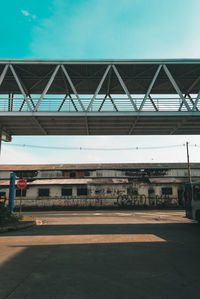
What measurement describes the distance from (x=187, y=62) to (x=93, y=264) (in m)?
11.7

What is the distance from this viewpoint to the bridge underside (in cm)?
1131

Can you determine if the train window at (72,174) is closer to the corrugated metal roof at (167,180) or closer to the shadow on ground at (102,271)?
the corrugated metal roof at (167,180)

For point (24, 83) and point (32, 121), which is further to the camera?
point (24, 83)

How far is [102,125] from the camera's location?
41.6ft

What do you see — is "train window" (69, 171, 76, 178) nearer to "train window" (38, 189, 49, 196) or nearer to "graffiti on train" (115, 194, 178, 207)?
"train window" (38, 189, 49, 196)

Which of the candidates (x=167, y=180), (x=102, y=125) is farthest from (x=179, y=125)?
(x=167, y=180)

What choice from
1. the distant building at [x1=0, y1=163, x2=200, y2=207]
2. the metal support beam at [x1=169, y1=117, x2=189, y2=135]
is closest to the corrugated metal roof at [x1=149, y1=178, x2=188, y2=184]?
the distant building at [x1=0, y1=163, x2=200, y2=207]

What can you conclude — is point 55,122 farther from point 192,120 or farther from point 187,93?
point 187,93

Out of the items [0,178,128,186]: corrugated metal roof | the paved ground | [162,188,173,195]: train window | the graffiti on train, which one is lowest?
the graffiti on train

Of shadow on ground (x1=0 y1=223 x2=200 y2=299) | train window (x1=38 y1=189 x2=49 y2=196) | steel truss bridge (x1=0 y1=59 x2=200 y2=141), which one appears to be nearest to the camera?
shadow on ground (x1=0 y1=223 x2=200 y2=299)

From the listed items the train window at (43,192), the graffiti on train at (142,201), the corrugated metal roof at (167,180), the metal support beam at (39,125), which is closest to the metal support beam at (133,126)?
the metal support beam at (39,125)

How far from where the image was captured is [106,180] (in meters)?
28.8

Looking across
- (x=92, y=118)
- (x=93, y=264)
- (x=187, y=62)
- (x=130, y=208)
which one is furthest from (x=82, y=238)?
(x=130, y=208)

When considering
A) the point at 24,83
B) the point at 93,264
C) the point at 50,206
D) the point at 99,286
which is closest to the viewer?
the point at 99,286
